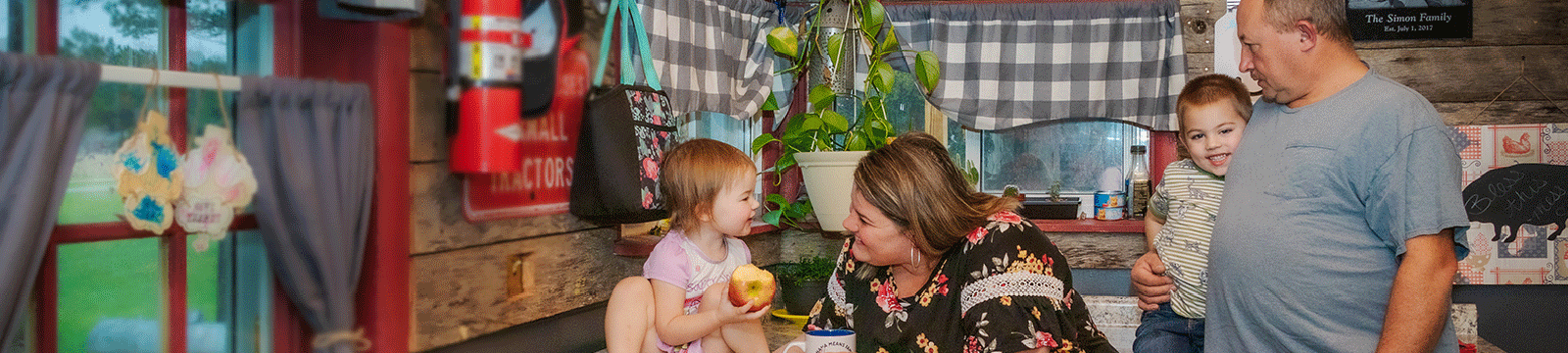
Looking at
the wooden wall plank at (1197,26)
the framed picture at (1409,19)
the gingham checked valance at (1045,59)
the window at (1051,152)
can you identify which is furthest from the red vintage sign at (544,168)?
the framed picture at (1409,19)

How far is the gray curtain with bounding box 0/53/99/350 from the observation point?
1.68 ft

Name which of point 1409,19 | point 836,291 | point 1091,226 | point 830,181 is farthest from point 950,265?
point 1409,19

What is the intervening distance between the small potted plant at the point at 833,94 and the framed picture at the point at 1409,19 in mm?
1116

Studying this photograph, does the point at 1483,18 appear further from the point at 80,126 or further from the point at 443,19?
the point at 80,126

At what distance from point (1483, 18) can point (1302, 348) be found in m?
1.83

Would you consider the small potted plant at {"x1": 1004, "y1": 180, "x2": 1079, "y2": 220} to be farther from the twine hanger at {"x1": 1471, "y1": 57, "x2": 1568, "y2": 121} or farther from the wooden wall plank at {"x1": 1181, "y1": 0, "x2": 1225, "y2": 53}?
the twine hanger at {"x1": 1471, "y1": 57, "x2": 1568, "y2": 121}

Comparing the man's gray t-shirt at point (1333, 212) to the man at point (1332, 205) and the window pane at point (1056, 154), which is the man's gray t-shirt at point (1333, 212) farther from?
the window pane at point (1056, 154)

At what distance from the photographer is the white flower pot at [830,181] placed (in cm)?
234

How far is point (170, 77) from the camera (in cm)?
56

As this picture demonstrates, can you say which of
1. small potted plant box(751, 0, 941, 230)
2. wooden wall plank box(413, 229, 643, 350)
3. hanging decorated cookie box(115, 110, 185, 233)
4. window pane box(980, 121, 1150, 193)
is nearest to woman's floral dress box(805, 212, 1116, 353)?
wooden wall plank box(413, 229, 643, 350)

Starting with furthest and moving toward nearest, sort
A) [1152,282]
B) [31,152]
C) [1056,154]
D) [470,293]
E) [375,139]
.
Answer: [1056,154] → [1152,282] → [470,293] → [375,139] → [31,152]

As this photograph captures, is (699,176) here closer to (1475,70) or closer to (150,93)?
(150,93)

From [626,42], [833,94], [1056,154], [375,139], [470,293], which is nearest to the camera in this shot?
[375,139]

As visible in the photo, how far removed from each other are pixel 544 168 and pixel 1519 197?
260 cm
